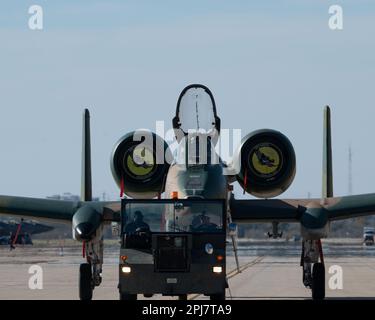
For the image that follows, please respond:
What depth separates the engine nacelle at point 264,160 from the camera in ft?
83.4

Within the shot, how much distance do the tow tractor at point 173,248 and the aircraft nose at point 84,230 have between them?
3038mm

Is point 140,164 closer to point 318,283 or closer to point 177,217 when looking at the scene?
point 318,283

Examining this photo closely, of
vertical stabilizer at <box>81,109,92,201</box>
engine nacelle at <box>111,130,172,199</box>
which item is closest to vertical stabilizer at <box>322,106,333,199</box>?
engine nacelle at <box>111,130,172,199</box>

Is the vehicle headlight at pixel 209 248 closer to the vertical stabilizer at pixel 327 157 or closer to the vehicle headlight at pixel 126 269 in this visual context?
the vehicle headlight at pixel 126 269

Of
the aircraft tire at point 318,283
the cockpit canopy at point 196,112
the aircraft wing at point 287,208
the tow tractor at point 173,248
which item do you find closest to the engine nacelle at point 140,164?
the cockpit canopy at point 196,112

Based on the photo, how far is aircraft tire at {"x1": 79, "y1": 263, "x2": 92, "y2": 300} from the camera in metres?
24.1

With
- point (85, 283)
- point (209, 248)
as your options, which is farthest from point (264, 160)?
point (209, 248)

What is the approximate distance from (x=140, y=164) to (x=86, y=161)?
4.44 metres

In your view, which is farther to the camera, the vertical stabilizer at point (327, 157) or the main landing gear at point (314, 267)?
the vertical stabilizer at point (327, 157)

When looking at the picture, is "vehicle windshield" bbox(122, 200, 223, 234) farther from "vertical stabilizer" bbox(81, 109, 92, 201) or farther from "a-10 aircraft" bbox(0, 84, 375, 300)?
"vertical stabilizer" bbox(81, 109, 92, 201)

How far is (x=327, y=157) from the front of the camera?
2941 cm
